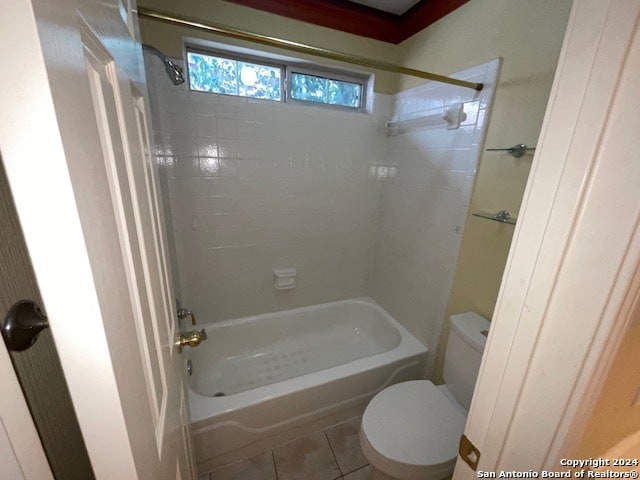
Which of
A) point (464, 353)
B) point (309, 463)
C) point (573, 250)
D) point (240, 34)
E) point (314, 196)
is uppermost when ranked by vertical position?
point (240, 34)

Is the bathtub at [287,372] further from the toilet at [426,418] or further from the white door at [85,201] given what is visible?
the white door at [85,201]

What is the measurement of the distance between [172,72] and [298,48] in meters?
0.57

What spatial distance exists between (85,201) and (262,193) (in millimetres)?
1564

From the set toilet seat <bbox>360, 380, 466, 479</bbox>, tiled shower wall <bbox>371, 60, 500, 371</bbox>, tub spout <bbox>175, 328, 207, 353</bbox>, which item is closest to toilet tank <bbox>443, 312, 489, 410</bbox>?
toilet seat <bbox>360, 380, 466, 479</bbox>

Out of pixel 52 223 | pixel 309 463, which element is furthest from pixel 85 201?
pixel 309 463

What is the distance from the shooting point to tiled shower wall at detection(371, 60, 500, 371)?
134 cm

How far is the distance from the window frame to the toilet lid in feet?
5.85

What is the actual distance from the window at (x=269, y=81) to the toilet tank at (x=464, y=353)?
1567 mm

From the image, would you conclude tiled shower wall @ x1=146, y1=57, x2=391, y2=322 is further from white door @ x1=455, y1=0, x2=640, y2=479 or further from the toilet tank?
white door @ x1=455, y1=0, x2=640, y2=479

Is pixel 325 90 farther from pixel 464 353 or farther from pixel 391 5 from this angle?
pixel 464 353

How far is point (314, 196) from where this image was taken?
6.23ft

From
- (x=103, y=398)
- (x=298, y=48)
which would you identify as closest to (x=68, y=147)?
(x=103, y=398)

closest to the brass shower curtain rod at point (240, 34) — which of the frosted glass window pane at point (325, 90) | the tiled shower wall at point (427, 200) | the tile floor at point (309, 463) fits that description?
the tiled shower wall at point (427, 200)

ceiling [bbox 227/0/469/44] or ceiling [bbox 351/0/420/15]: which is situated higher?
ceiling [bbox 351/0/420/15]
